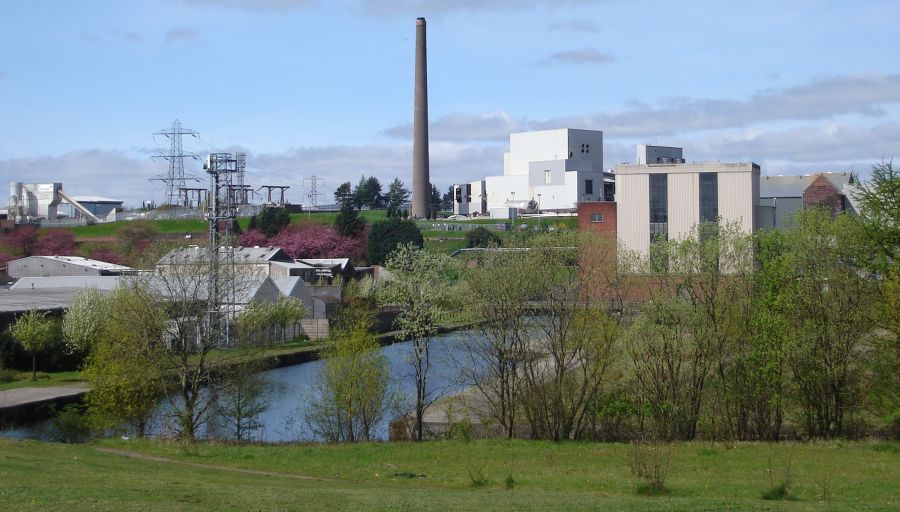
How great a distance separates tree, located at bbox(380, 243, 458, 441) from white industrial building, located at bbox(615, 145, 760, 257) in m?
22.9

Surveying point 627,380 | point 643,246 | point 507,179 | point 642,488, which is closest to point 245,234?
point 507,179

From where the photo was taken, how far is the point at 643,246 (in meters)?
49.2

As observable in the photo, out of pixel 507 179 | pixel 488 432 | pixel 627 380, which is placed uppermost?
pixel 507 179

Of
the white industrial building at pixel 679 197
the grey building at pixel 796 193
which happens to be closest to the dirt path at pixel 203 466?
the white industrial building at pixel 679 197

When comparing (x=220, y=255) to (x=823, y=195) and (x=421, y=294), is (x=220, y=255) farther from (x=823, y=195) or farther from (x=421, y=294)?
(x=823, y=195)

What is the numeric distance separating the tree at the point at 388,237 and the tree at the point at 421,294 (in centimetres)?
5371

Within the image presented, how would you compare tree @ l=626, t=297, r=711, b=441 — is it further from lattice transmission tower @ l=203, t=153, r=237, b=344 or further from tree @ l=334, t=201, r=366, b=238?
tree @ l=334, t=201, r=366, b=238

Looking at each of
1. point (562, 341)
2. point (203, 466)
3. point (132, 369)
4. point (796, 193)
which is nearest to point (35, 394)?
point (132, 369)

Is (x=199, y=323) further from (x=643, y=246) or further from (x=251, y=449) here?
(x=643, y=246)

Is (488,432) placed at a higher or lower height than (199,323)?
lower

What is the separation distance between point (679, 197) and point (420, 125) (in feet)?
150

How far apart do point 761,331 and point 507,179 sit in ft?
291

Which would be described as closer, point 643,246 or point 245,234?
point 643,246

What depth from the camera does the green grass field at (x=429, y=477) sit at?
11859 millimetres
